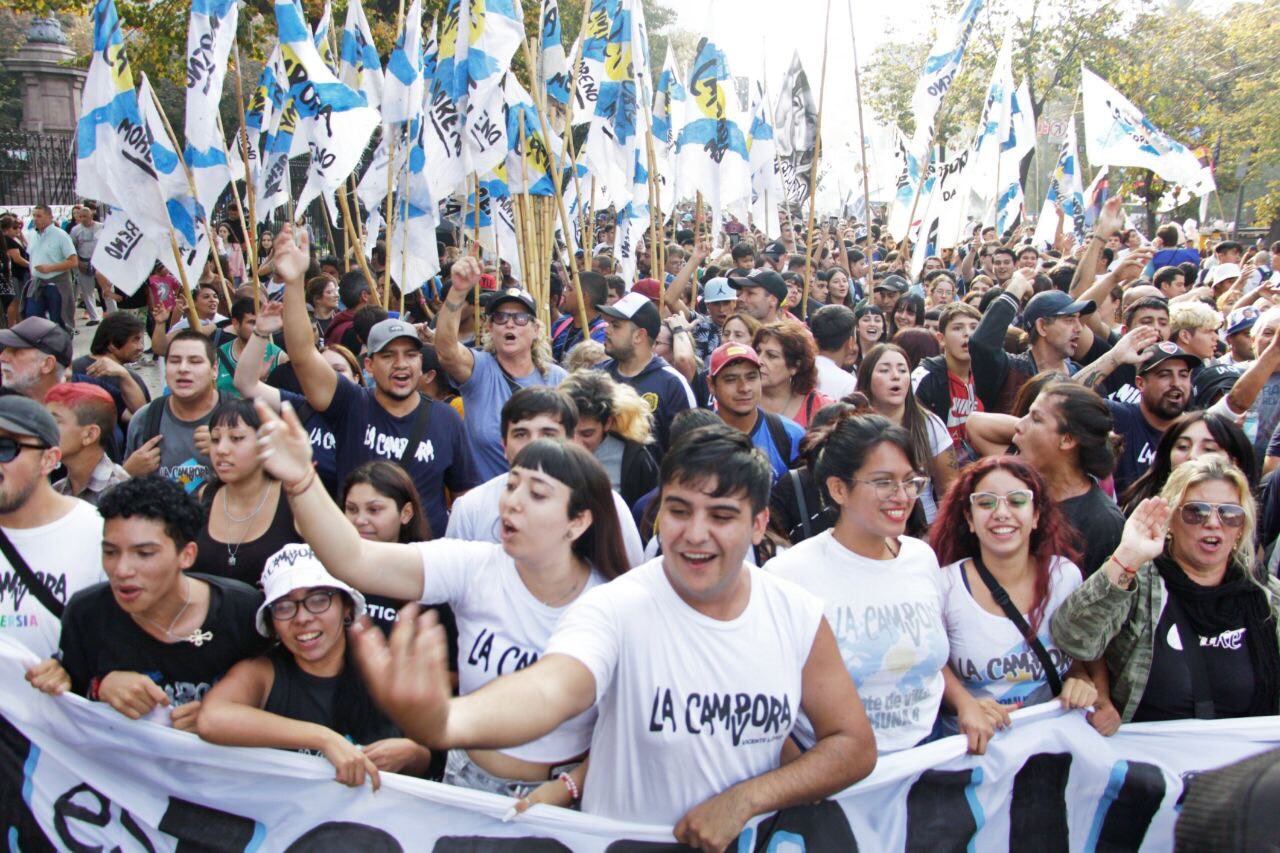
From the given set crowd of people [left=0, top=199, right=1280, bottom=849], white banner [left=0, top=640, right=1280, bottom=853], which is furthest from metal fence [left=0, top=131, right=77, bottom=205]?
white banner [left=0, top=640, right=1280, bottom=853]

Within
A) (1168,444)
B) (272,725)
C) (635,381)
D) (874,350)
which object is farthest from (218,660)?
(1168,444)

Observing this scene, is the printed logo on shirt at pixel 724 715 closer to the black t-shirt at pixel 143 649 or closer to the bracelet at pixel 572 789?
the bracelet at pixel 572 789

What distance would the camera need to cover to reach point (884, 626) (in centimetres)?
299

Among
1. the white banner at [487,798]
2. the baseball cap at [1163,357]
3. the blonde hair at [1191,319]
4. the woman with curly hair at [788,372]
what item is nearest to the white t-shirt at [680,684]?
the white banner at [487,798]

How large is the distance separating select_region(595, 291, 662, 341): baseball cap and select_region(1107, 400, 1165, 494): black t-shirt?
2.20 metres

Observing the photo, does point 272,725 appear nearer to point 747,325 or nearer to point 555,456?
point 555,456

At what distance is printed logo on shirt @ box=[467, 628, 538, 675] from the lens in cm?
284

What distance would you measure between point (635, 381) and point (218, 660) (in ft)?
8.86

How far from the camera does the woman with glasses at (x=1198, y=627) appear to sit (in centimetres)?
325

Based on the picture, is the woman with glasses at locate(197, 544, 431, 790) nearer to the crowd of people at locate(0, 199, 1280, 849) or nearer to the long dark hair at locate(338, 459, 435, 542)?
the crowd of people at locate(0, 199, 1280, 849)

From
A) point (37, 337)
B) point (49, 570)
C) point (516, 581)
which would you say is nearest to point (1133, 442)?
point (516, 581)

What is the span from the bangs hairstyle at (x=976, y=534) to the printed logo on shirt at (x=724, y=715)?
118 centimetres

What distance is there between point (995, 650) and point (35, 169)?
22799mm

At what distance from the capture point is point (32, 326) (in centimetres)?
521
